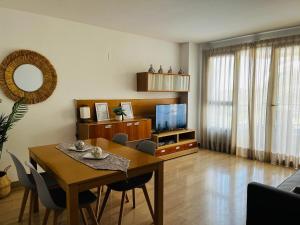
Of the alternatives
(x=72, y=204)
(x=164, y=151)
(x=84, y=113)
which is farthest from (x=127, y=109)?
(x=72, y=204)

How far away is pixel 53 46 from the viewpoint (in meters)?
3.56

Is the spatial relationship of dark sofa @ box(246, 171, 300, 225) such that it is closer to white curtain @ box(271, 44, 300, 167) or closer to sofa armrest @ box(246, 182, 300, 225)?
sofa armrest @ box(246, 182, 300, 225)

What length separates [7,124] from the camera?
9.48 feet

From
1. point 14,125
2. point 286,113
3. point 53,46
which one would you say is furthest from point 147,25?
point 286,113

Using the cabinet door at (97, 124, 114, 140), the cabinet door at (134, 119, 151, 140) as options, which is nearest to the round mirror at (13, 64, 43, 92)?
the cabinet door at (97, 124, 114, 140)

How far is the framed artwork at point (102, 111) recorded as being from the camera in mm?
4055

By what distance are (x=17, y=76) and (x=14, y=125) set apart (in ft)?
2.30

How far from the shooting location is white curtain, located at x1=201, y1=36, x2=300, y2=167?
A: 410 centimetres

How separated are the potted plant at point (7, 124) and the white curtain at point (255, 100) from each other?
3.87 meters

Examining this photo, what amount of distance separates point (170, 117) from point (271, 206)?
3418mm

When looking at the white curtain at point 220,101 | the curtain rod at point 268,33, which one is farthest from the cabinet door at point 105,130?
the curtain rod at point 268,33

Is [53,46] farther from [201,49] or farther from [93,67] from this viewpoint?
[201,49]

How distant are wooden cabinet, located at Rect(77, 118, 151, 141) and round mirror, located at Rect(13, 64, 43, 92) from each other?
908 millimetres

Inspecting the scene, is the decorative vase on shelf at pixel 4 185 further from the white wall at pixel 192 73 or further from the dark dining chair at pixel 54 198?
the white wall at pixel 192 73
